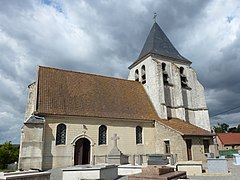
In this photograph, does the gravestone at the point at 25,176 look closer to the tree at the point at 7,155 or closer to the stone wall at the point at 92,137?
the stone wall at the point at 92,137

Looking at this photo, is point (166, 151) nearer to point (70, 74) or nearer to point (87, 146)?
point (87, 146)

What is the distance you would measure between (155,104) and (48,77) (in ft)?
37.5

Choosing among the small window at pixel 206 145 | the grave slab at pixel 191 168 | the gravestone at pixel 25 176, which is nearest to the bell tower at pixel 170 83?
the small window at pixel 206 145

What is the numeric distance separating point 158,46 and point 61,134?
669 inches


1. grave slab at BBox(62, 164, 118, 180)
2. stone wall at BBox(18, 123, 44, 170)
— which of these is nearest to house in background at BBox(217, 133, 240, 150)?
stone wall at BBox(18, 123, 44, 170)

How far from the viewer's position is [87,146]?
16.9m

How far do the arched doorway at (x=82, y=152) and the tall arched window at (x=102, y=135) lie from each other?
1.08 m

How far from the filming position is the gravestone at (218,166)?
10882mm

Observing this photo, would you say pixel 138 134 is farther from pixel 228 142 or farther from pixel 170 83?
pixel 228 142

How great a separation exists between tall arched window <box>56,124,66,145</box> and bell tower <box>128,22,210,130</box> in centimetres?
1001

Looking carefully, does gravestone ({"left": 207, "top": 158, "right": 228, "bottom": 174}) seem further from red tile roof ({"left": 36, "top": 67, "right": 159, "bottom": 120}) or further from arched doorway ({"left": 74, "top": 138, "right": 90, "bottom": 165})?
arched doorway ({"left": 74, "top": 138, "right": 90, "bottom": 165})

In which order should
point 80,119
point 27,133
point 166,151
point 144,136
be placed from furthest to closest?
point 144,136
point 166,151
point 80,119
point 27,133

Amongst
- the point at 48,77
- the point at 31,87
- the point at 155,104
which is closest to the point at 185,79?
the point at 155,104

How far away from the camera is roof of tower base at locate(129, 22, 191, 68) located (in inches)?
998
